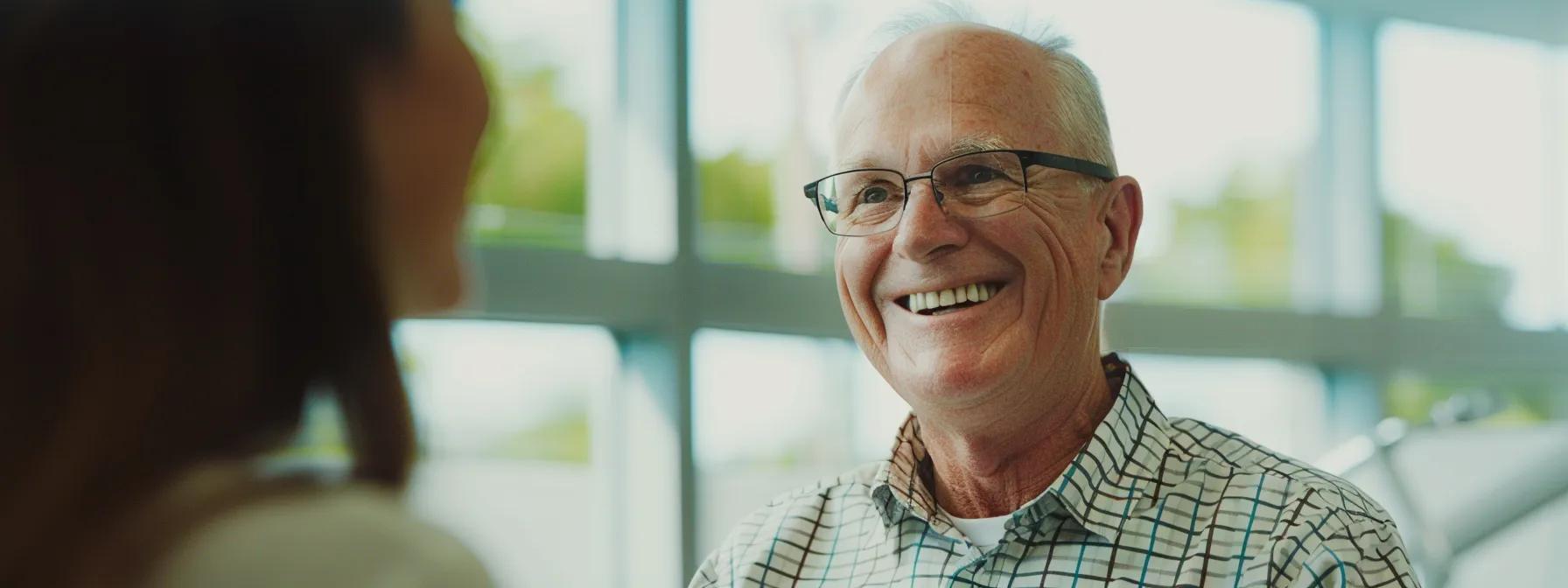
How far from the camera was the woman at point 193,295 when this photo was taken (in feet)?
1.79

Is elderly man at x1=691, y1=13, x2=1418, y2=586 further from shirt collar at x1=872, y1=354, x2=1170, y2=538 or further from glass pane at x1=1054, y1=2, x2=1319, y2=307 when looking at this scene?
glass pane at x1=1054, y1=2, x2=1319, y2=307

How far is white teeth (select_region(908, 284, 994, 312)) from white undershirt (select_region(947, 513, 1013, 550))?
262mm

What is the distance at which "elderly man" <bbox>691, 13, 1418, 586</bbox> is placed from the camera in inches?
64.3

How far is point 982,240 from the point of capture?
5.72 ft

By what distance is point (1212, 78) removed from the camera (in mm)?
4246

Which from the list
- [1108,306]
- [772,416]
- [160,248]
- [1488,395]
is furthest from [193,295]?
[1488,395]

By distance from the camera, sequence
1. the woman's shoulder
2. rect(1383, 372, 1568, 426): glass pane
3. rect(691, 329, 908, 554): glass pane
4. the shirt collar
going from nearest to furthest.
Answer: the woman's shoulder → the shirt collar → rect(691, 329, 908, 554): glass pane → rect(1383, 372, 1568, 426): glass pane

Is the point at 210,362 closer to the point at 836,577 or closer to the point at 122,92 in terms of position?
the point at 122,92

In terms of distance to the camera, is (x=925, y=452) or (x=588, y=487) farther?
(x=588, y=487)

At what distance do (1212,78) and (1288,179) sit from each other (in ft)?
1.57

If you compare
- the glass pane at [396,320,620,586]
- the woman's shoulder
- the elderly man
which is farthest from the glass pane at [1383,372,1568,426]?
the woman's shoulder

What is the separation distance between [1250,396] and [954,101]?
2.81 metres

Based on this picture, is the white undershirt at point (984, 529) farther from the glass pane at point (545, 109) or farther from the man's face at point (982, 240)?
the glass pane at point (545, 109)

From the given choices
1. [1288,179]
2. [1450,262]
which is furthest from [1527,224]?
[1288,179]
